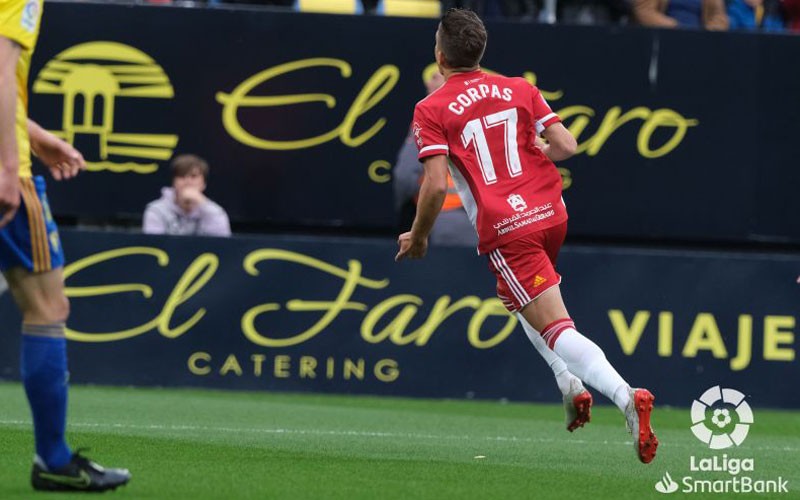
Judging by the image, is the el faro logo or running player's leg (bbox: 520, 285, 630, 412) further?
the el faro logo

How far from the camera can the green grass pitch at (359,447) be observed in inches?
248

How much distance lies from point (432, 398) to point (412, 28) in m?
3.21

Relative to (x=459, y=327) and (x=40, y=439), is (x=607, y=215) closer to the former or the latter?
(x=459, y=327)

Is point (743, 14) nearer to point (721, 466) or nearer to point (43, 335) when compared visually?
point (721, 466)

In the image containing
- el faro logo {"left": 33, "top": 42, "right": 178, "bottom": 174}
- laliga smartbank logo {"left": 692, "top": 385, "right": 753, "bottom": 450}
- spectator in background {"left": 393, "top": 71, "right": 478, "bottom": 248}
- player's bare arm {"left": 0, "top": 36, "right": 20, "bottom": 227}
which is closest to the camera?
player's bare arm {"left": 0, "top": 36, "right": 20, "bottom": 227}

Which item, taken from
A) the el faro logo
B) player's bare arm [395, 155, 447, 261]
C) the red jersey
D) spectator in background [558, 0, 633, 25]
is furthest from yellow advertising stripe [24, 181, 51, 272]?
spectator in background [558, 0, 633, 25]

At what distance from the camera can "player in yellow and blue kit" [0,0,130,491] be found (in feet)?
17.9

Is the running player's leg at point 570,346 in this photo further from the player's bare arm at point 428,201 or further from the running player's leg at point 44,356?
the running player's leg at point 44,356

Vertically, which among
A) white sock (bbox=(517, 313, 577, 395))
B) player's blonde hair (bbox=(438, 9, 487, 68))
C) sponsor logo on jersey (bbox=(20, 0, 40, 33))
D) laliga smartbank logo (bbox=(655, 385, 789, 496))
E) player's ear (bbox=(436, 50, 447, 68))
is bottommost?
laliga smartbank logo (bbox=(655, 385, 789, 496))

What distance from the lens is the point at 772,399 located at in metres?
12.3

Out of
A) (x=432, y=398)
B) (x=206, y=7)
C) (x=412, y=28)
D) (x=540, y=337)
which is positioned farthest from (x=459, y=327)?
(x=540, y=337)

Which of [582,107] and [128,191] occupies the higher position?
[582,107]

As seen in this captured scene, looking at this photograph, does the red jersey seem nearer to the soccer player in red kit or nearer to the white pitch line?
the soccer player in red kit

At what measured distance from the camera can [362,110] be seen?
13422 millimetres
